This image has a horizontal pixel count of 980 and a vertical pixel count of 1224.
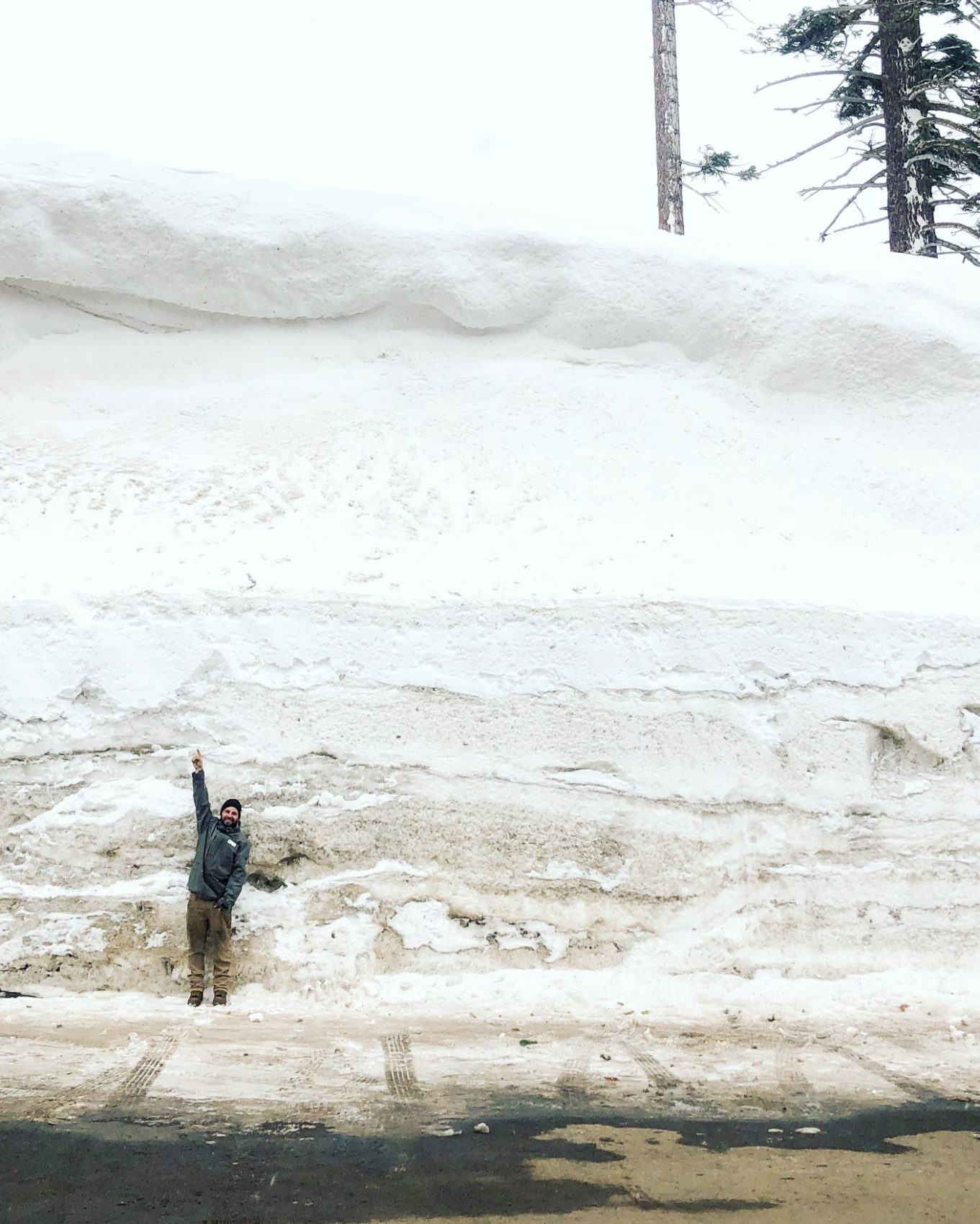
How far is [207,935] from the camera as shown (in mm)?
6738

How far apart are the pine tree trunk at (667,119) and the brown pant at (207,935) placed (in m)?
11.9

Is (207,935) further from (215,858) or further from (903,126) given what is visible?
(903,126)

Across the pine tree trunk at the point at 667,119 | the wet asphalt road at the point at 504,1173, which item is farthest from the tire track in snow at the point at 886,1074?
the pine tree trunk at the point at 667,119

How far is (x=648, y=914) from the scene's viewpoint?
7258 millimetres

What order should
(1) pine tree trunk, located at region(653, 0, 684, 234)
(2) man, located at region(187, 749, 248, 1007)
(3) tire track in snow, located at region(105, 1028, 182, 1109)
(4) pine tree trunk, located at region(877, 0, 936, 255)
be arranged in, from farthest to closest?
(1) pine tree trunk, located at region(653, 0, 684, 234)
(4) pine tree trunk, located at region(877, 0, 936, 255)
(2) man, located at region(187, 749, 248, 1007)
(3) tire track in snow, located at region(105, 1028, 182, 1109)

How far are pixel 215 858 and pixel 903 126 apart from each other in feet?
42.4

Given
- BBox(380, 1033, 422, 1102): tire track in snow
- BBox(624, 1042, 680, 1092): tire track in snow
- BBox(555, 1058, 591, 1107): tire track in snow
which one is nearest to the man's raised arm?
BBox(380, 1033, 422, 1102): tire track in snow

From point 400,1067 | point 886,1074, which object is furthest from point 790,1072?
point 400,1067

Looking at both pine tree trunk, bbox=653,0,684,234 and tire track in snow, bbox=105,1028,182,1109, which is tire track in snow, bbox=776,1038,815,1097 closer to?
tire track in snow, bbox=105,1028,182,1109

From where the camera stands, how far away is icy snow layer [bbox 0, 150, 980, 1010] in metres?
7.15

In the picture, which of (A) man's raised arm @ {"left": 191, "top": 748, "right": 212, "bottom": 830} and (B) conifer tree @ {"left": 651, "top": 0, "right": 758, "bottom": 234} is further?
(B) conifer tree @ {"left": 651, "top": 0, "right": 758, "bottom": 234}

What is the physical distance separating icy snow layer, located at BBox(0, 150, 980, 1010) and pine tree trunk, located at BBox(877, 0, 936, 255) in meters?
3.01

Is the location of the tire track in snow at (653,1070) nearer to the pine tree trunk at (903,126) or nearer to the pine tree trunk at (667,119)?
the pine tree trunk at (903,126)

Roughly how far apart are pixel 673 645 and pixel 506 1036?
324cm
